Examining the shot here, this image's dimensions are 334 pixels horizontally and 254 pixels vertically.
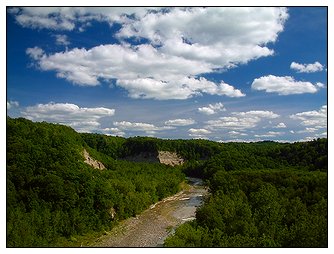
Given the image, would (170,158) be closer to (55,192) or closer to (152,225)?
(152,225)

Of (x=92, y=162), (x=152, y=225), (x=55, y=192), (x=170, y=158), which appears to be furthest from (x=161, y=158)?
(x=55, y=192)

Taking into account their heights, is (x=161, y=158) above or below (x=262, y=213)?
below

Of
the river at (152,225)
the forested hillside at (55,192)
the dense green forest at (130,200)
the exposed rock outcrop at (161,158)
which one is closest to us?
the dense green forest at (130,200)

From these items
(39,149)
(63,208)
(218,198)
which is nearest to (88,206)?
(63,208)

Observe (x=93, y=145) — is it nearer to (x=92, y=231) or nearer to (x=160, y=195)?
(x=160, y=195)

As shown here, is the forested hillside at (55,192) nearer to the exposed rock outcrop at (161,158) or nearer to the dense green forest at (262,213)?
the dense green forest at (262,213)

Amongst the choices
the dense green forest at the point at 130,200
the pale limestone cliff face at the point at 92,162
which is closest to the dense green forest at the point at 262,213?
the dense green forest at the point at 130,200
